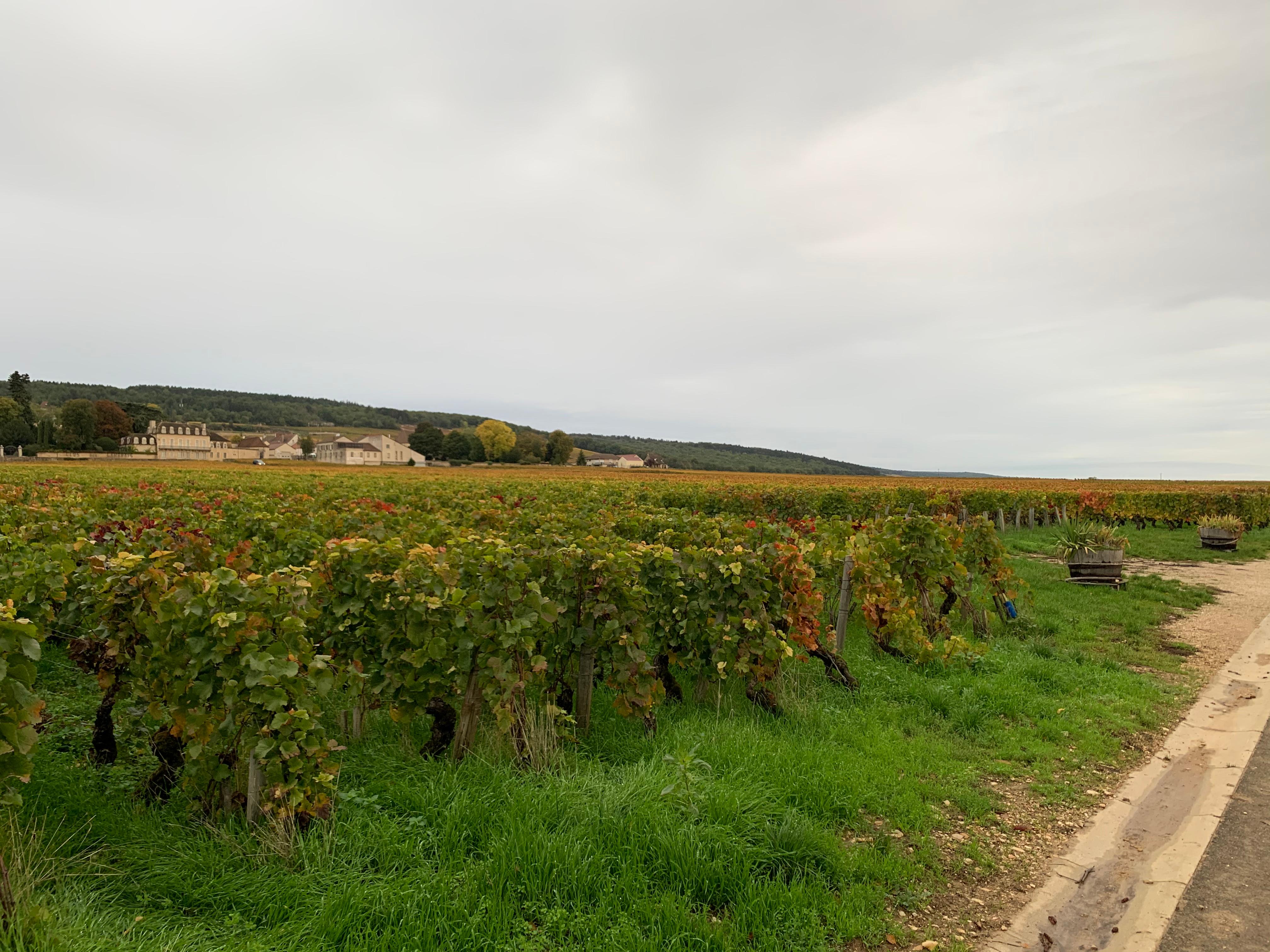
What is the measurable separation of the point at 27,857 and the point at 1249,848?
6.73 metres

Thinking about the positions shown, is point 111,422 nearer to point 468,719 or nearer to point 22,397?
point 22,397

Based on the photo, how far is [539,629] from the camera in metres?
4.64

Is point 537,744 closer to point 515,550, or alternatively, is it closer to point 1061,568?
point 515,550

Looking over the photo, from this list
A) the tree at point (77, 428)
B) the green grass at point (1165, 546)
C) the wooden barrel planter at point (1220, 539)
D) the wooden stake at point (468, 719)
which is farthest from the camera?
the tree at point (77, 428)

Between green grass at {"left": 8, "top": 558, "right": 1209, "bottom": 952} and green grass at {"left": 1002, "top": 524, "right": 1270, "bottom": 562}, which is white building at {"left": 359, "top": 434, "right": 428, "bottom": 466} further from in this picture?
green grass at {"left": 8, "top": 558, "right": 1209, "bottom": 952}

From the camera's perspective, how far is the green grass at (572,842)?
3029 mm

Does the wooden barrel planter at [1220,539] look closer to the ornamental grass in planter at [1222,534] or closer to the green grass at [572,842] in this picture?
the ornamental grass in planter at [1222,534]

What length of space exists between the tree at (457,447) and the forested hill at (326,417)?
22388 millimetres

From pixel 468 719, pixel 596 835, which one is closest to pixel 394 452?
pixel 468 719

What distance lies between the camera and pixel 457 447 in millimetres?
117688

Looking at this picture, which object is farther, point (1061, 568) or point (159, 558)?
point (1061, 568)

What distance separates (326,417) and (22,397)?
75.0 m

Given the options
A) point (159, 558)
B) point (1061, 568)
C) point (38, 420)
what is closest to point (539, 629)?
point (159, 558)

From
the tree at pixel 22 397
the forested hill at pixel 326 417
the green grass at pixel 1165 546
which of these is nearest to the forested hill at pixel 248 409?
the forested hill at pixel 326 417
